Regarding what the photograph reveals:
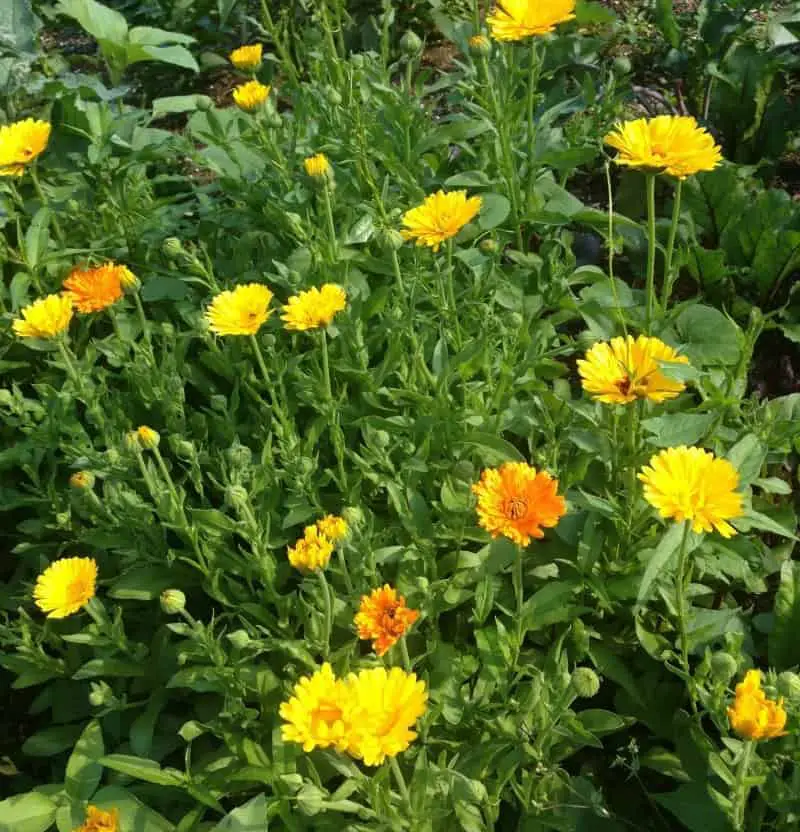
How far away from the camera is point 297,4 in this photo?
4.38 m

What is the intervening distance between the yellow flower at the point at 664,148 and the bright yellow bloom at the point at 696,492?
0.55m

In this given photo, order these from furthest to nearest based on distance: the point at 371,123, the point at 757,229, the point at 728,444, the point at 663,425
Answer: the point at 757,229, the point at 371,123, the point at 728,444, the point at 663,425

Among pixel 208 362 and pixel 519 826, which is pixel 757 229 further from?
pixel 519 826

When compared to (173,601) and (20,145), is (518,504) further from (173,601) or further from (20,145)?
(20,145)

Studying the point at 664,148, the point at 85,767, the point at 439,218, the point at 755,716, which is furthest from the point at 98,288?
the point at 755,716

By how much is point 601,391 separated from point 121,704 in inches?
46.3

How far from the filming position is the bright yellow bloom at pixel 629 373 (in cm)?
167

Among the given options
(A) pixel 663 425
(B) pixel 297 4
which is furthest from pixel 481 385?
(B) pixel 297 4

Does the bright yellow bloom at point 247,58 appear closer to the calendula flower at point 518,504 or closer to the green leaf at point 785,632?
the calendula flower at point 518,504

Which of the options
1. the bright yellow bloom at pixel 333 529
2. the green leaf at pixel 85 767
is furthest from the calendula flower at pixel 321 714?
the green leaf at pixel 85 767

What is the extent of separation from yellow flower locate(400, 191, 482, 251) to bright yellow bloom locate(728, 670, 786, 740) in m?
1.03

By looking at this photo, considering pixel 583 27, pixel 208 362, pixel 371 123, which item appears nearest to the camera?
pixel 208 362

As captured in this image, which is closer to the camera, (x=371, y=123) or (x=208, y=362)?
(x=208, y=362)

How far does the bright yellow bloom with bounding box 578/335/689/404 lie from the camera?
1.67m
